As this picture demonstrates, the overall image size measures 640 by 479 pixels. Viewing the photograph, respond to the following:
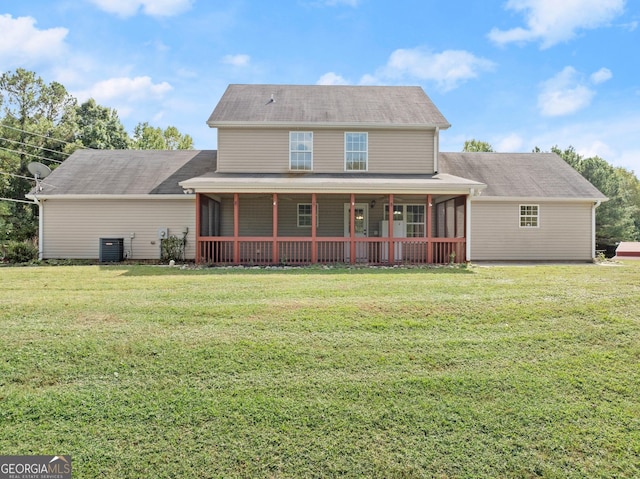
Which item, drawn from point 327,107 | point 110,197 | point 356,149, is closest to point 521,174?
point 356,149

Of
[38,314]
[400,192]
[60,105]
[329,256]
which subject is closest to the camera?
[38,314]

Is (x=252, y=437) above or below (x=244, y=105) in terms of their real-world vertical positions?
below

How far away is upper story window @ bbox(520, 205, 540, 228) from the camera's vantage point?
1436 cm

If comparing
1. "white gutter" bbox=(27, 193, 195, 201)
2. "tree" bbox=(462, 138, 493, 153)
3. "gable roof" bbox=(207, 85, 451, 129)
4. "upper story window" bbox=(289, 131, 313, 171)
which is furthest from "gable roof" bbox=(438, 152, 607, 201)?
"tree" bbox=(462, 138, 493, 153)

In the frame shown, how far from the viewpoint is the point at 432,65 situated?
1658 cm

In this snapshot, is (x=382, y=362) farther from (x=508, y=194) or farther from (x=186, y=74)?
(x=186, y=74)

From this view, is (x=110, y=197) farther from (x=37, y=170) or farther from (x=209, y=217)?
(x=209, y=217)

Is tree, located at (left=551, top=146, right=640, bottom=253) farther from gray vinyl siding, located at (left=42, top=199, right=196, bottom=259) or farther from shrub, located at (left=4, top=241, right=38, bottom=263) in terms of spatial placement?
shrub, located at (left=4, top=241, right=38, bottom=263)

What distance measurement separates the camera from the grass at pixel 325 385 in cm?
295

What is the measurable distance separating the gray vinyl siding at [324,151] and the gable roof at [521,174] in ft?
6.39

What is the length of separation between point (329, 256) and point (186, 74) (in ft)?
40.5

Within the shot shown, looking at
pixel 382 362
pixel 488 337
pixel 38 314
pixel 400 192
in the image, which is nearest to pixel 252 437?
pixel 382 362

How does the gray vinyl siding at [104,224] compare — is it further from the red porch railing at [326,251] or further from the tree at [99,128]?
the tree at [99,128]

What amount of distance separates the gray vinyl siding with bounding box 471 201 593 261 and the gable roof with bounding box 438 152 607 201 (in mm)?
467
